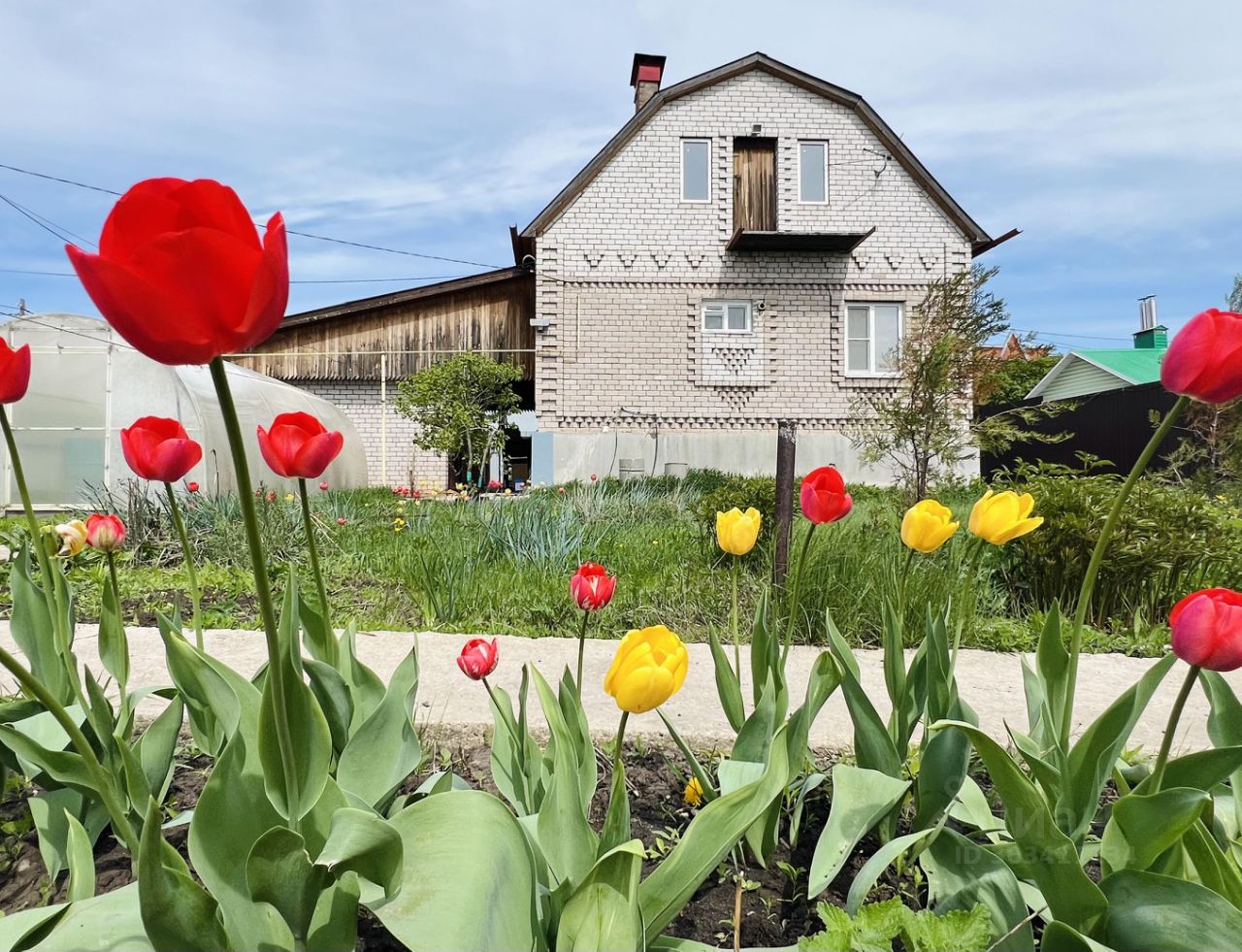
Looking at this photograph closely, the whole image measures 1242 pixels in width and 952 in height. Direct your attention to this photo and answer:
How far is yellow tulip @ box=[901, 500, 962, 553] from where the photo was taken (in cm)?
146

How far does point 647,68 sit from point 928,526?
51.9 feet

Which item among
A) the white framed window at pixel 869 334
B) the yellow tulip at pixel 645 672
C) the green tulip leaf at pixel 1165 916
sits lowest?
the green tulip leaf at pixel 1165 916

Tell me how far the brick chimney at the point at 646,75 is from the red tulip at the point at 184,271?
1605cm

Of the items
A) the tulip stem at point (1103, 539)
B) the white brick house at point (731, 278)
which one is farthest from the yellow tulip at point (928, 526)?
the white brick house at point (731, 278)

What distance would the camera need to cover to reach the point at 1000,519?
1.38 m

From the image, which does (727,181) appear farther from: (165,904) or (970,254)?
(165,904)

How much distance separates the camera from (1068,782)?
3.25 feet

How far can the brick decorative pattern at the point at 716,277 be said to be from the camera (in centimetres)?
1367

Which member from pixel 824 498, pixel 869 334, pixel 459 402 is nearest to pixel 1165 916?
pixel 824 498

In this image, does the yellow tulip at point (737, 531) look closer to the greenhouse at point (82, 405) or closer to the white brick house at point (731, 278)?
the greenhouse at point (82, 405)

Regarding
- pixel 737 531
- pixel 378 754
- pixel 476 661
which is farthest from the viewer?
pixel 737 531

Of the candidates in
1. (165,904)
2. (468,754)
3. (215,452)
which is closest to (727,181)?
(215,452)

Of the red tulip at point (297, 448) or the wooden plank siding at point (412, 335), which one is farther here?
the wooden plank siding at point (412, 335)

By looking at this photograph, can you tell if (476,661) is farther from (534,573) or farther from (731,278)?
(731,278)
